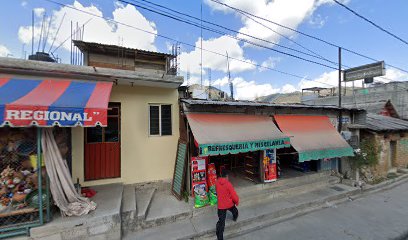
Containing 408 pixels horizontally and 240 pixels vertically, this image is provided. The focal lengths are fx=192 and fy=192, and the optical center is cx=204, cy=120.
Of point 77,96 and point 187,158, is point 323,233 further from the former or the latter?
point 77,96

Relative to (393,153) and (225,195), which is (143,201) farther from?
(393,153)

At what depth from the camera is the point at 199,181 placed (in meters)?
6.14

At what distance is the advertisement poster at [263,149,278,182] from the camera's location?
7297mm

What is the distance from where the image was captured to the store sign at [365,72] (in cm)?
1046

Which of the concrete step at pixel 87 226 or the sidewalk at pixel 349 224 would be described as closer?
the concrete step at pixel 87 226

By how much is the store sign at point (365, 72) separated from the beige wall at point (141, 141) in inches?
431

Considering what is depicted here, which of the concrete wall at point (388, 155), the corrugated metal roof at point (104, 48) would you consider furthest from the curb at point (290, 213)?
the corrugated metal roof at point (104, 48)

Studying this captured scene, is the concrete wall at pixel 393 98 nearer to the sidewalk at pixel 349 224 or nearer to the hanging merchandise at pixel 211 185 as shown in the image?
the sidewalk at pixel 349 224

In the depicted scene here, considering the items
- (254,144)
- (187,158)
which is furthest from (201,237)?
(254,144)

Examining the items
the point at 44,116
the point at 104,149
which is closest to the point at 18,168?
the point at 44,116

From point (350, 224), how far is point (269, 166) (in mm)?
2815

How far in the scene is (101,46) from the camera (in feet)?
39.2

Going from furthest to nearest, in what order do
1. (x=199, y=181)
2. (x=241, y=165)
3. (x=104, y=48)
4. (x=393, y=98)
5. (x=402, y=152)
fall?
(x=393, y=98)
(x=104, y=48)
(x=402, y=152)
(x=241, y=165)
(x=199, y=181)

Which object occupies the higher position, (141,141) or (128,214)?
(141,141)
